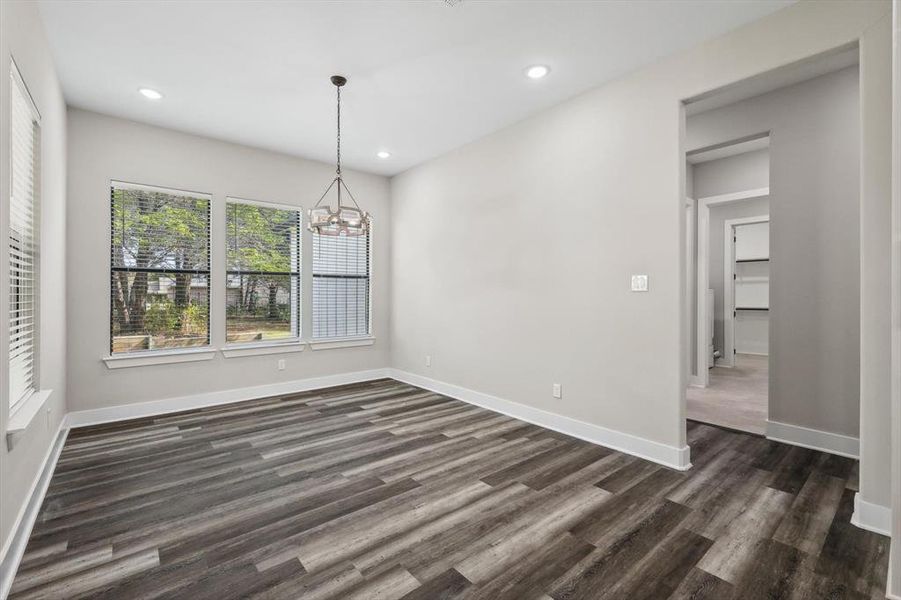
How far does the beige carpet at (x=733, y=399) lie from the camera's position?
402 centimetres

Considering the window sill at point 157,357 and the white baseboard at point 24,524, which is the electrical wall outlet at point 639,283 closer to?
the white baseboard at point 24,524

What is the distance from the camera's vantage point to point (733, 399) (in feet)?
15.9

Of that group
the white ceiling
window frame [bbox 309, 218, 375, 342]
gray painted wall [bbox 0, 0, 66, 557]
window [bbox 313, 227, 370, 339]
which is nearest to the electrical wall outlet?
the white ceiling

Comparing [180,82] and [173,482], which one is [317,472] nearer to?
[173,482]

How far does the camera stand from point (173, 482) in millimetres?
2764

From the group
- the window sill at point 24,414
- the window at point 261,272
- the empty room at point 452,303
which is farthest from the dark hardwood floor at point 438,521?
the window at point 261,272

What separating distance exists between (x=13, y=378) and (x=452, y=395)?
3.70 metres

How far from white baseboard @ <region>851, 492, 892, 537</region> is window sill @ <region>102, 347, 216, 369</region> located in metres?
5.40

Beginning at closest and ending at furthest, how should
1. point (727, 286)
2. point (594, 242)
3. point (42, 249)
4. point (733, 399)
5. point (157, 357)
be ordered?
point (42, 249) < point (594, 242) < point (157, 357) < point (733, 399) < point (727, 286)

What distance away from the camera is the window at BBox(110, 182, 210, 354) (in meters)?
4.14

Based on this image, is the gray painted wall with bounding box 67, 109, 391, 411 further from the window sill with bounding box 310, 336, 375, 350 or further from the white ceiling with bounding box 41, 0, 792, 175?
the white ceiling with bounding box 41, 0, 792, 175

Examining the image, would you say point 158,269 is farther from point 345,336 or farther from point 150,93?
point 345,336

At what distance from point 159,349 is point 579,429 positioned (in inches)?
168

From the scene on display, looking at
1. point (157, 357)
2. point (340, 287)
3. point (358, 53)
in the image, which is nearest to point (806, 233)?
point (358, 53)
